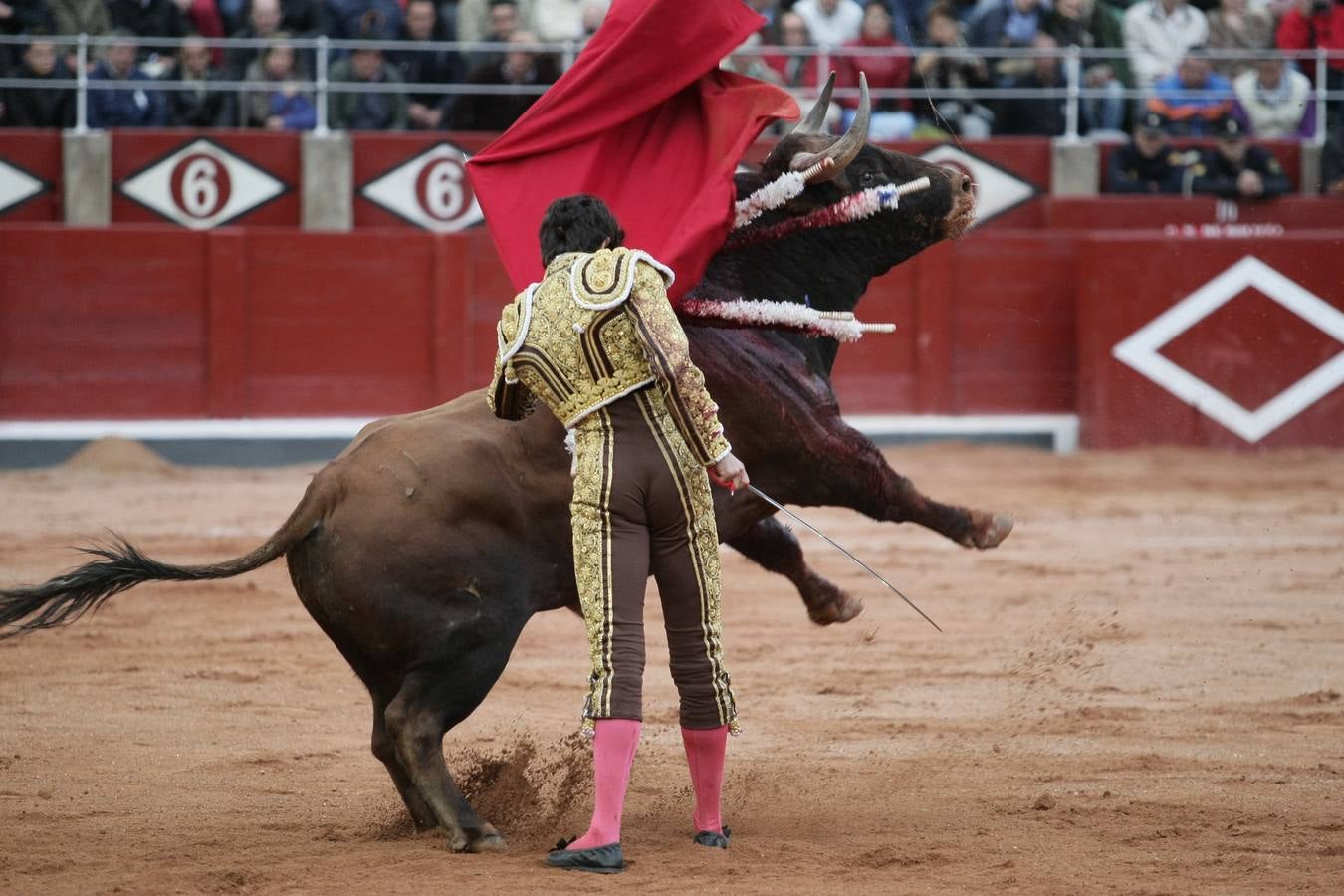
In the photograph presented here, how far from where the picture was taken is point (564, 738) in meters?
5.00

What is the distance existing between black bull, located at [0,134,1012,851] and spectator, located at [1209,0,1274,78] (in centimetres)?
862

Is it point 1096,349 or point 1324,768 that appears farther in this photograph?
point 1096,349

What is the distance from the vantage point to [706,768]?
391cm

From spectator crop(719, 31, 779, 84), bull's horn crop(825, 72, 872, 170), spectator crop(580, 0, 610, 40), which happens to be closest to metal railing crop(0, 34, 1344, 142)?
spectator crop(719, 31, 779, 84)

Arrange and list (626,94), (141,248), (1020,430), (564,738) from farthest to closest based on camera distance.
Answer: (1020,430), (141,248), (564,738), (626,94)

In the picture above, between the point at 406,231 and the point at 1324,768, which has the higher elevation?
the point at 406,231

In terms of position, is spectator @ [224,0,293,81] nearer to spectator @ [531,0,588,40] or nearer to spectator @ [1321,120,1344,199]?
spectator @ [531,0,588,40]

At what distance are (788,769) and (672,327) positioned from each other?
5.38 feet

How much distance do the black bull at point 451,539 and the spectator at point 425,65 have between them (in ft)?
24.5

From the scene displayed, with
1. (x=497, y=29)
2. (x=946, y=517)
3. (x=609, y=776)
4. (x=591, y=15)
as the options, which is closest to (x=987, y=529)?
(x=946, y=517)

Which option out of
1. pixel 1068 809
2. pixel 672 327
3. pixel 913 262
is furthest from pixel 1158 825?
pixel 913 262

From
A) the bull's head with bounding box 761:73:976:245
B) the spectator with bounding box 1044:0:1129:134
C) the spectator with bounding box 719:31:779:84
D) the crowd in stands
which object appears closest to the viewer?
the bull's head with bounding box 761:73:976:245

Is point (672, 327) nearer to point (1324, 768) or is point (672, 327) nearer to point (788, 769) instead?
point (788, 769)

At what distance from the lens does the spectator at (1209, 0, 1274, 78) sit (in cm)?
1204
